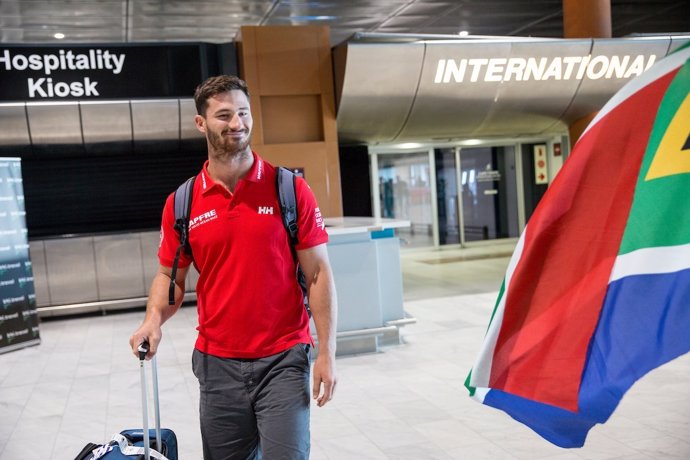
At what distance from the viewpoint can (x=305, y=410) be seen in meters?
2.37

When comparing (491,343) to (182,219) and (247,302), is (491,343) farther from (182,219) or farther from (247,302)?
(182,219)

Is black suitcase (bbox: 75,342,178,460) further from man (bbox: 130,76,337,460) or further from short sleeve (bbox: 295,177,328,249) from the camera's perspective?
short sleeve (bbox: 295,177,328,249)

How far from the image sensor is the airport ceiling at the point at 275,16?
1067 centimetres

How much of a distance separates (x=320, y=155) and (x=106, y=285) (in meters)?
3.40

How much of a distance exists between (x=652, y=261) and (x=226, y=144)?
1323 mm

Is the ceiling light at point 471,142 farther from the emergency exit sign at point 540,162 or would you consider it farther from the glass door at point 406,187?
the emergency exit sign at point 540,162

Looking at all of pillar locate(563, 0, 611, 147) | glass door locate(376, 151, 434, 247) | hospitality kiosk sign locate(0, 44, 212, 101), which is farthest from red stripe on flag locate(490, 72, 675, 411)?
glass door locate(376, 151, 434, 247)

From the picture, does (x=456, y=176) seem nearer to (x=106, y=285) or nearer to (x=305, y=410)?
(x=106, y=285)

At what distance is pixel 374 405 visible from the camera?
5.18m

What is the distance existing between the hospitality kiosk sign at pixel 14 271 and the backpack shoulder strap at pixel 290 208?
6.29m

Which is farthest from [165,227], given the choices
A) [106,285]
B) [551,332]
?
[106,285]

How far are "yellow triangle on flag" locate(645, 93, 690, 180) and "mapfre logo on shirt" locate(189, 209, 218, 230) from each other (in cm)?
132

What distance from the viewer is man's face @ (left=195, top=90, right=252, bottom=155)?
7.68 ft

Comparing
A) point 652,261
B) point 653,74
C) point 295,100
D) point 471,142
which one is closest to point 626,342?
point 652,261
